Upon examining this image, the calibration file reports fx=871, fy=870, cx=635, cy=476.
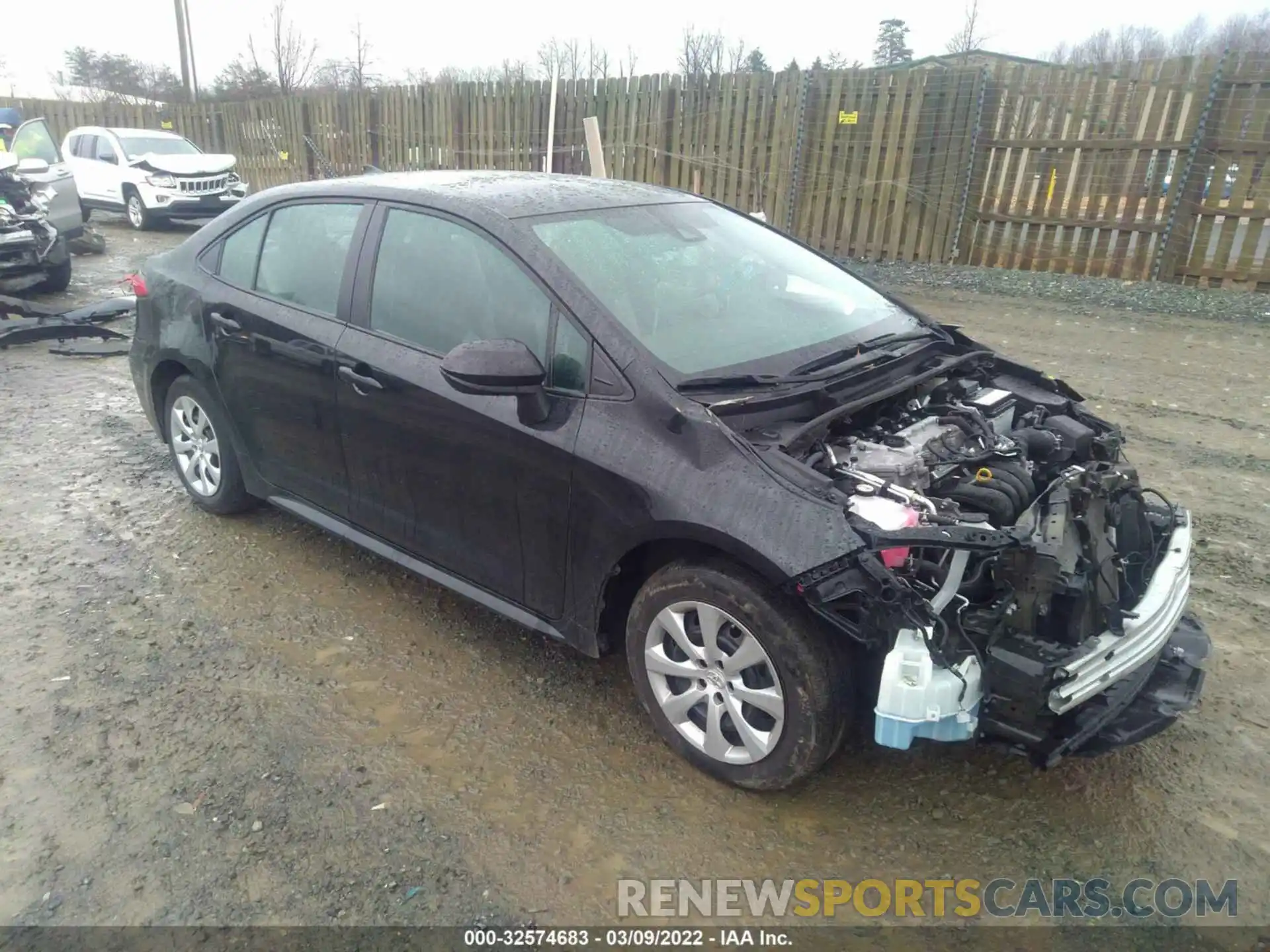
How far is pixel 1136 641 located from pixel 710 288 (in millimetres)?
1857

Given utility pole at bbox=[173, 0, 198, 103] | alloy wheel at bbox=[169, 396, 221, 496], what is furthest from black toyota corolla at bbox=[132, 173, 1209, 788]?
utility pole at bbox=[173, 0, 198, 103]

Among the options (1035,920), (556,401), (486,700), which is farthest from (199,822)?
(1035,920)

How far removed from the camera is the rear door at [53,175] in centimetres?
1113

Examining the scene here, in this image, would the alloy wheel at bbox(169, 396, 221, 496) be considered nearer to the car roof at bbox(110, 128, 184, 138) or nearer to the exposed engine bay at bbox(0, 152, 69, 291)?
the exposed engine bay at bbox(0, 152, 69, 291)

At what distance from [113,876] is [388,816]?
0.76 metres

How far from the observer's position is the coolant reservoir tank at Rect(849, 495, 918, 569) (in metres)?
2.46

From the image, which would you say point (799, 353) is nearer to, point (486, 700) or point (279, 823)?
point (486, 700)

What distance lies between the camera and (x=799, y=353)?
10.4 ft

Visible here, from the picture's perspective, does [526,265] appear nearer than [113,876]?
No

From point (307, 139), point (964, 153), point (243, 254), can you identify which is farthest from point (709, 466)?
point (307, 139)

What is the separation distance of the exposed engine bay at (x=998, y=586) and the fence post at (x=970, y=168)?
922 centimetres

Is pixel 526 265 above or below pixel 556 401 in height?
above

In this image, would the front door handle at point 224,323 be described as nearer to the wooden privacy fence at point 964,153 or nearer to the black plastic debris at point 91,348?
the black plastic debris at point 91,348

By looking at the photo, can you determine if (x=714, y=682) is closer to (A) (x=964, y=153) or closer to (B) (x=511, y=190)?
(B) (x=511, y=190)
